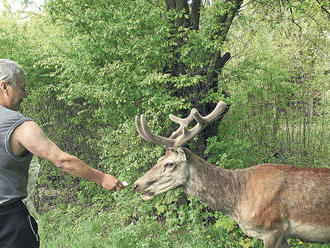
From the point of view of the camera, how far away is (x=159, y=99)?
5.29m

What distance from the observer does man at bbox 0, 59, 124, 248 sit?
2.09 metres

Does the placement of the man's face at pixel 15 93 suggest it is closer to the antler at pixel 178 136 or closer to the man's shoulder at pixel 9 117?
the man's shoulder at pixel 9 117

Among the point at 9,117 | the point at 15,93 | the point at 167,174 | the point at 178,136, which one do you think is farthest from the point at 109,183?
the point at 178,136

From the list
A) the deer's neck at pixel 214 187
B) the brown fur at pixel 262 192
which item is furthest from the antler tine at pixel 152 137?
the deer's neck at pixel 214 187

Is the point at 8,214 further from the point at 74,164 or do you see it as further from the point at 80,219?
the point at 80,219

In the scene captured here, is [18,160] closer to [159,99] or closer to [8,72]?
[8,72]

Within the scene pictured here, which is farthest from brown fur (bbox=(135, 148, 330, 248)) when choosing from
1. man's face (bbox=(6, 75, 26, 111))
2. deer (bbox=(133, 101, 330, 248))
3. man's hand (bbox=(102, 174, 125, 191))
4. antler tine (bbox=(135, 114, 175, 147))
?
man's face (bbox=(6, 75, 26, 111))

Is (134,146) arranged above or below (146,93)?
below

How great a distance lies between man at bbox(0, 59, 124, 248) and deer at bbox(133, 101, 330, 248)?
157 centimetres

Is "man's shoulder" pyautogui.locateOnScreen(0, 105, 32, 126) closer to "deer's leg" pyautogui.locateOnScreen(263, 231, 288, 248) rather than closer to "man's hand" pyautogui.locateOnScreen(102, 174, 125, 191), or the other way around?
"man's hand" pyautogui.locateOnScreen(102, 174, 125, 191)

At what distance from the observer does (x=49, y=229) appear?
649cm

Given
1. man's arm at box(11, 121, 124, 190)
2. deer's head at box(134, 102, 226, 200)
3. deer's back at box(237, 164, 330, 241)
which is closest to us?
man's arm at box(11, 121, 124, 190)

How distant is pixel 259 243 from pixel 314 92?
3.98 metres

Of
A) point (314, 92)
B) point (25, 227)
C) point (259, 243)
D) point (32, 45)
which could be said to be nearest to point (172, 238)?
point (259, 243)
